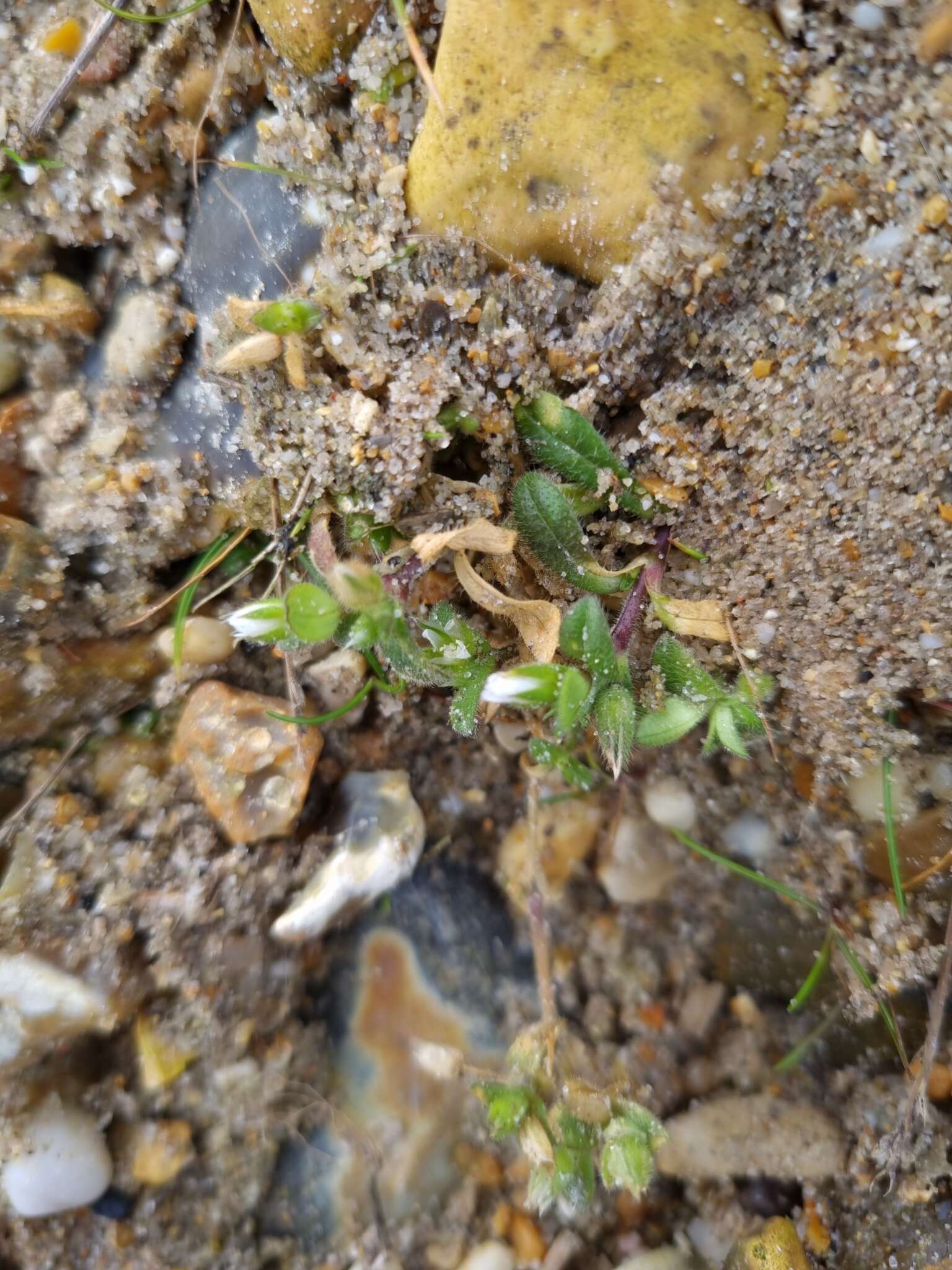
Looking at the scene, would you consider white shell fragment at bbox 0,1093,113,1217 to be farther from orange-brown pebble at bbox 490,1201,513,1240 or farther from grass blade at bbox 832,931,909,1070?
grass blade at bbox 832,931,909,1070

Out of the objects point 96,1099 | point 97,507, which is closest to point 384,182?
point 97,507

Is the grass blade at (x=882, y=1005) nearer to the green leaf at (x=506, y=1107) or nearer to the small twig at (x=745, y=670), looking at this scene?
the small twig at (x=745, y=670)

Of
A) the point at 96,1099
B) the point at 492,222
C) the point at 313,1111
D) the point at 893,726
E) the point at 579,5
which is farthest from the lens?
the point at 313,1111

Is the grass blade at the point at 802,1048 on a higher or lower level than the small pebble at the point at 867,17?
lower

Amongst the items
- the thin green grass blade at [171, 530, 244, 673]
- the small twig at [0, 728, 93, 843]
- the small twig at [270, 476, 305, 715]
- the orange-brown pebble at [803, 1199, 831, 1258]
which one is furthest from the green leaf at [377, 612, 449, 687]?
the orange-brown pebble at [803, 1199, 831, 1258]

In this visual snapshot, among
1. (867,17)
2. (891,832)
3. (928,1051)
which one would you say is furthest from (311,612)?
(928,1051)

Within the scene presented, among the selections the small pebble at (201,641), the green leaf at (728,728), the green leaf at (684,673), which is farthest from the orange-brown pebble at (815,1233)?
the small pebble at (201,641)

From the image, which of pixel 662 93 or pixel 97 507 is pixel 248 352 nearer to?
pixel 97 507
